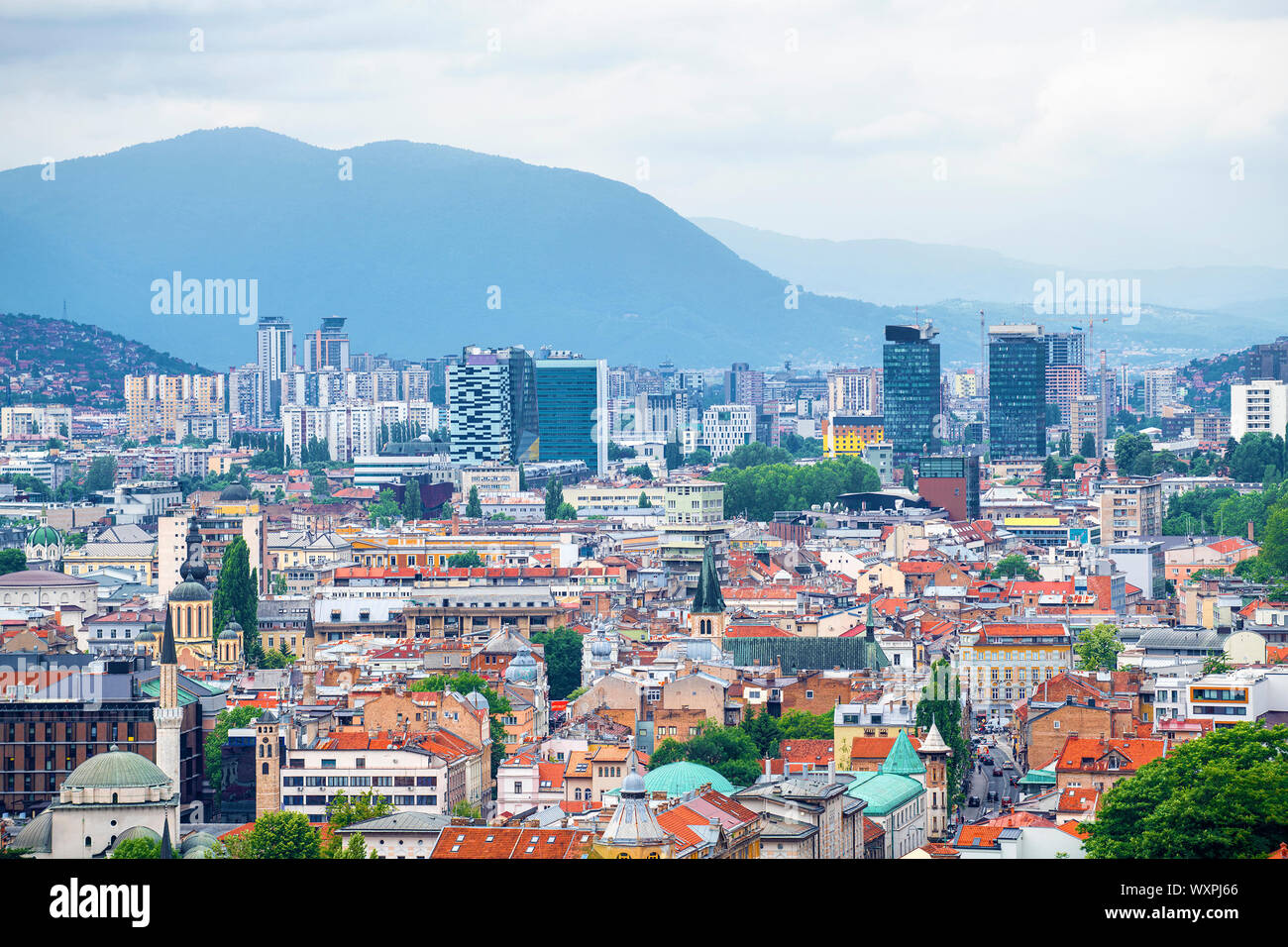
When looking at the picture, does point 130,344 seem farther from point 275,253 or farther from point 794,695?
point 794,695

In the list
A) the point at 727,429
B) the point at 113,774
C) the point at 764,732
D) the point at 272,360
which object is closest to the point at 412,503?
the point at 764,732

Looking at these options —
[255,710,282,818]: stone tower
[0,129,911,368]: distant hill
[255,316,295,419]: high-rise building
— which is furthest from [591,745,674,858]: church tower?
[0,129,911,368]: distant hill

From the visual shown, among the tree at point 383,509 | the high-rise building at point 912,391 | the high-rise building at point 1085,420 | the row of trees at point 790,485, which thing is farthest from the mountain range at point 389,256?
the row of trees at point 790,485

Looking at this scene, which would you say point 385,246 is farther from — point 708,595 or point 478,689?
point 478,689

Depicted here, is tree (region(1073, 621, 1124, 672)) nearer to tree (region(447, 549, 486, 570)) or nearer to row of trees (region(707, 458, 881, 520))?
tree (region(447, 549, 486, 570))

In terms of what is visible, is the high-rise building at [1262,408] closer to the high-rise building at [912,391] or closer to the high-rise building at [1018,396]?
the high-rise building at [1018,396]
